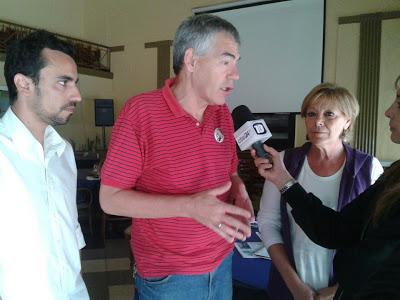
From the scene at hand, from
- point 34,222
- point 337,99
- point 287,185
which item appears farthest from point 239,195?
point 34,222

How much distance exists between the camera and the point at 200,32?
3.48ft

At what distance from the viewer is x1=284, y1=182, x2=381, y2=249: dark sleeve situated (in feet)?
3.47

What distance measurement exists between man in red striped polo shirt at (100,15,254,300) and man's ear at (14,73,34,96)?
488 mm

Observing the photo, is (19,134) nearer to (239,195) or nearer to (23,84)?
(23,84)

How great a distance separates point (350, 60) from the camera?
16.9 feet

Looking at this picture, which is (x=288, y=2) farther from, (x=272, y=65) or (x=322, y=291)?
(x=322, y=291)

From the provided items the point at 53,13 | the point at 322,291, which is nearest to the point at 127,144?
the point at 322,291

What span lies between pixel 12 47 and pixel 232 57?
2.91ft

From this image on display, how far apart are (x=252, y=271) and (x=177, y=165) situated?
3.30ft

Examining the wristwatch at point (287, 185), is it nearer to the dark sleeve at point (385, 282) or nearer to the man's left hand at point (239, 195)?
the man's left hand at point (239, 195)

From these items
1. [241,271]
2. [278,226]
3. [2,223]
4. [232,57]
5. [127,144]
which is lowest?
[241,271]

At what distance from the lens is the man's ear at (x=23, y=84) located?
124 cm

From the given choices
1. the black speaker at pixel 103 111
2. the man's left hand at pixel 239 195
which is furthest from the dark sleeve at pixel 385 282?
the black speaker at pixel 103 111

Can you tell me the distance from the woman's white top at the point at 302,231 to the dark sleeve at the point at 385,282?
2.17 feet
